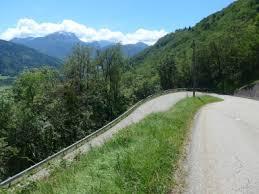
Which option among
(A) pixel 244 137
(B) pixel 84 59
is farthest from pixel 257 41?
(A) pixel 244 137

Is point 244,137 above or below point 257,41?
below

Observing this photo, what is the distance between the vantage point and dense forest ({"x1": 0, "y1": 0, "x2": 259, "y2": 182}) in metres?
41.8

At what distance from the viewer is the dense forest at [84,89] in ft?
137

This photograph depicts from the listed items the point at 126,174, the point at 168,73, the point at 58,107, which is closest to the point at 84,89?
the point at 58,107

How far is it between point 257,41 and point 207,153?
84.6 meters

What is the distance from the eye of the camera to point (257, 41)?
94000mm

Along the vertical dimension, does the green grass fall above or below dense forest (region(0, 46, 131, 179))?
above

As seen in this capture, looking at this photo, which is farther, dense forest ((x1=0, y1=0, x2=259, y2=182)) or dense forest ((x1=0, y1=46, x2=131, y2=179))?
dense forest ((x1=0, y1=0, x2=259, y2=182))

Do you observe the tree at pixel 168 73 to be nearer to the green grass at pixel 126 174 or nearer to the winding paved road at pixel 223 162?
the winding paved road at pixel 223 162

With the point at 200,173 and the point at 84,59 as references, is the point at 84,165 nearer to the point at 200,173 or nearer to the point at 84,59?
the point at 200,173

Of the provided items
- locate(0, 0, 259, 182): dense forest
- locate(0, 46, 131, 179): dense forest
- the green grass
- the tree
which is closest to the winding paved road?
the green grass

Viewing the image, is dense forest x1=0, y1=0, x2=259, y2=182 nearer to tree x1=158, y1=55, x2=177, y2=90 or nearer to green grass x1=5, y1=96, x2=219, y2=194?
tree x1=158, y1=55, x2=177, y2=90

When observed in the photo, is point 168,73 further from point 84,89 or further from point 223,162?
point 223,162

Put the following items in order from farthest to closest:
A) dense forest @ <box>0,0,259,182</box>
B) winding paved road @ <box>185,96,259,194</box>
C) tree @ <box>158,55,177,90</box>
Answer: tree @ <box>158,55,177,90</box> → dense forest @ <box>0,0,259,182</box> → winding paved road @ <box>185,96,259,194</box>
